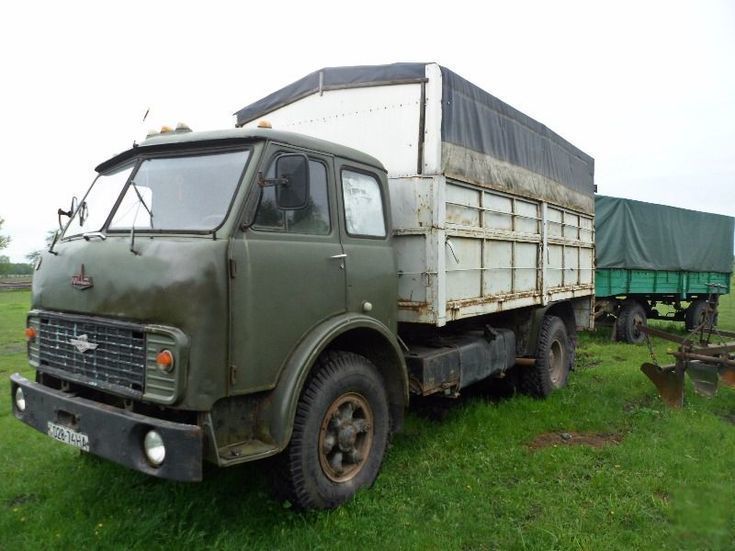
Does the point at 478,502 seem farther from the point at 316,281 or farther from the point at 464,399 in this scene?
the point at 464,399

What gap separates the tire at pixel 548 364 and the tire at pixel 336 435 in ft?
9.37

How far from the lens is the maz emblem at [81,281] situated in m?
3.10

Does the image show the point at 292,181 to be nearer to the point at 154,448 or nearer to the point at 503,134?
the point at 154,448

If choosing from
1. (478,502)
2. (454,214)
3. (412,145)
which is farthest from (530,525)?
(412,145)

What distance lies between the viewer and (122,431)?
281cm

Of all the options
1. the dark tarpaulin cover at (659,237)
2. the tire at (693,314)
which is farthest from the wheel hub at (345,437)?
the tire at (693,314)

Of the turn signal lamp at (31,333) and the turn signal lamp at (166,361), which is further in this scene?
the turn signal lamp at (31,333)

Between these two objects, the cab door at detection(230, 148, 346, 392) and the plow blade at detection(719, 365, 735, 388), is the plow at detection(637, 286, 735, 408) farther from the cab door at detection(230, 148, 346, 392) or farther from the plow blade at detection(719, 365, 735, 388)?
the cab door at detection(230, 148, 346, 392)

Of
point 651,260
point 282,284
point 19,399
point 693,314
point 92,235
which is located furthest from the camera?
point 693,314

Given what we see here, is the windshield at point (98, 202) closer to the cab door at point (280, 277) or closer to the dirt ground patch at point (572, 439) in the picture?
the cab door at point (280, 277)

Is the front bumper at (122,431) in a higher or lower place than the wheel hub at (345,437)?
higher

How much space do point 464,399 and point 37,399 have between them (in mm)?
4233

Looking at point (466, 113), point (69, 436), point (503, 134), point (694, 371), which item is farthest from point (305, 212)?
point (694, 371)

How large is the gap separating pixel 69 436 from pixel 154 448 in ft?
2.12
